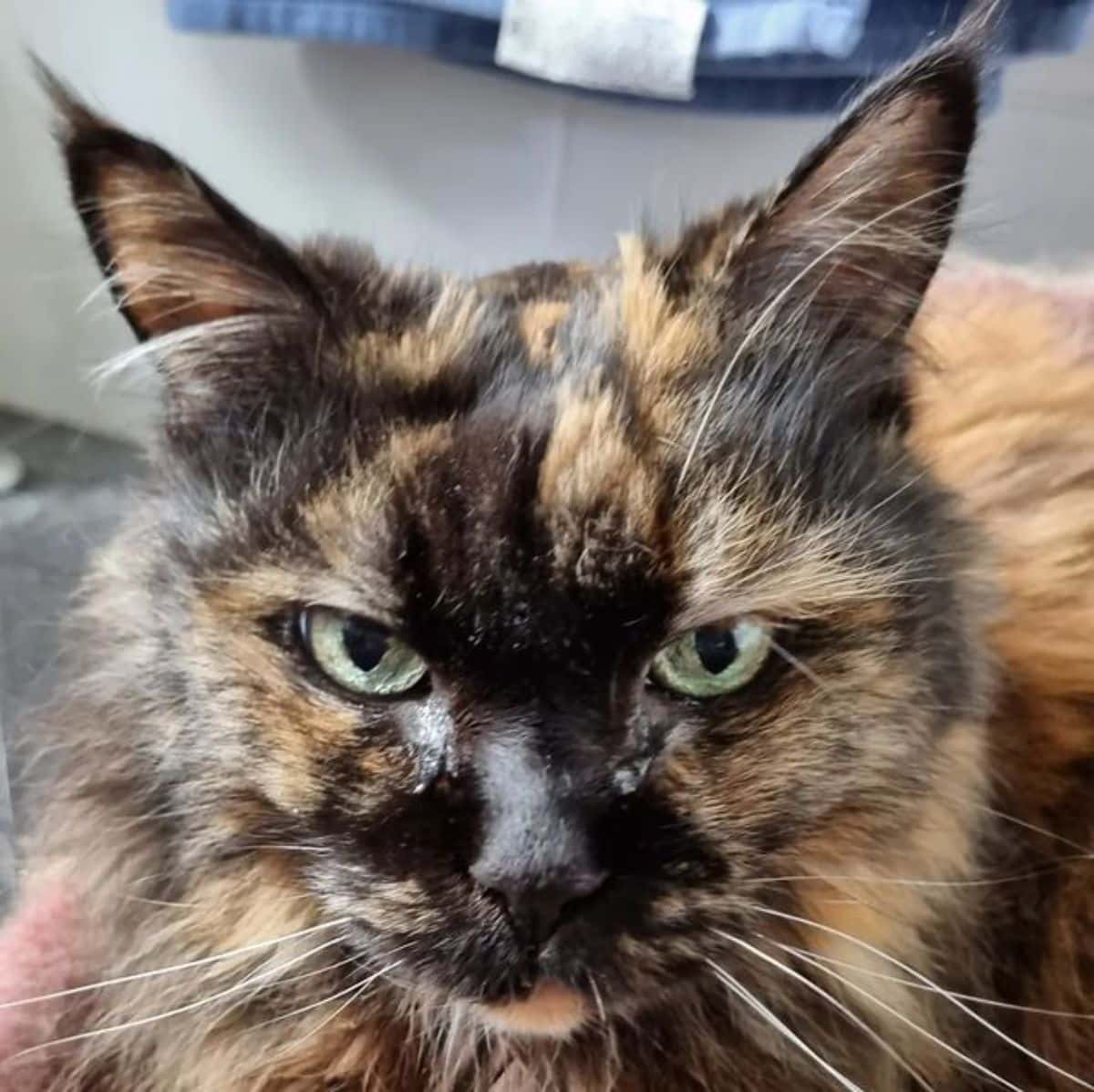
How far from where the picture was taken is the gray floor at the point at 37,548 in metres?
1.19

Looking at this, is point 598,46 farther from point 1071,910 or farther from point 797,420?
point 1071,910

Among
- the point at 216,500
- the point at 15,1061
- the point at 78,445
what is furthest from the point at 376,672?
the point at 78,445

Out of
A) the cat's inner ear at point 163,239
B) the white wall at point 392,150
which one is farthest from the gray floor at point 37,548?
the cat's inner ear at point 163,239

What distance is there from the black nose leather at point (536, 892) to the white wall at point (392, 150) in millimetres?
1192

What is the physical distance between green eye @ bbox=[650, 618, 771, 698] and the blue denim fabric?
706mm

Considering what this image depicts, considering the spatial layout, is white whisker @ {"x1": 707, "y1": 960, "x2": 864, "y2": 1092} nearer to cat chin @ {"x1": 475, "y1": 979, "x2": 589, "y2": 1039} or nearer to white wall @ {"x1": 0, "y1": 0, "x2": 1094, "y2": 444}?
cat chin @ {"x1": 475, "y1": 979, "x2": 589, "y2": 1039}

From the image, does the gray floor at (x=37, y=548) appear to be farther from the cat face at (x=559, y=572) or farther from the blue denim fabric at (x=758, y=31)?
the blue denim fabric at (x=758, y=31)

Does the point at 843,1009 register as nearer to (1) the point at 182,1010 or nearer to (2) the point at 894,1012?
(2) the point at 894,1012

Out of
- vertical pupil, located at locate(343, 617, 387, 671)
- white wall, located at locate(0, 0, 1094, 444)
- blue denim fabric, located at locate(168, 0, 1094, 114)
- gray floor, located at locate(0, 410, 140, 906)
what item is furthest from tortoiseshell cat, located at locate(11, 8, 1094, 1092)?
white wall, located at locate(0, 0, 1094, 444)

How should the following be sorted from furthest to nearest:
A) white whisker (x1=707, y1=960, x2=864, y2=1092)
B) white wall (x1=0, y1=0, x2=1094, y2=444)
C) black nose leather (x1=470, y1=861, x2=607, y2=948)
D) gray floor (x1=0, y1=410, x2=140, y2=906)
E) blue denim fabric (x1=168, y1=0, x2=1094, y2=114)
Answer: white wall (x1=0, y1=0, x2=1094, y2=444), blue denim fabric (x1=168, y1=0, x2=1094, y2=114), gray floor (x1=0, y1=410, x2=140, y2=906), white whisker (x1=707, y1=960, x2=864, y2=1092), black nose leather (x1=470, y1=861, x2=607, y2=948)

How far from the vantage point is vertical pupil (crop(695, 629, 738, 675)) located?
0.79m

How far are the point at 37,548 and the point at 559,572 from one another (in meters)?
1.12

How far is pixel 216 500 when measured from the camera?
85cm

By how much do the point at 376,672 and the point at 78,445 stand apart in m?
1.13
